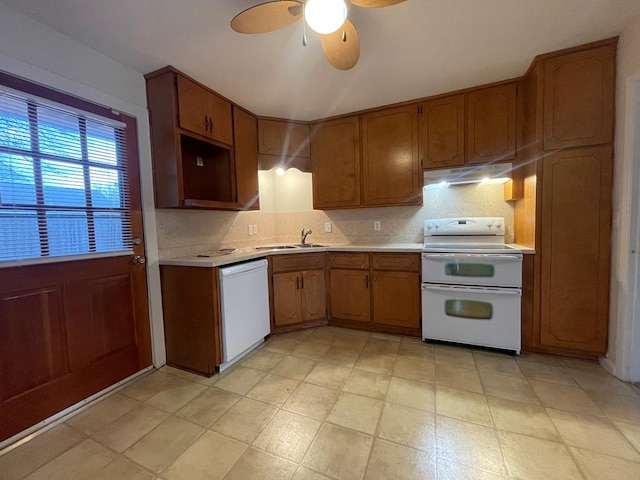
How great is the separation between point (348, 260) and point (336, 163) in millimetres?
1085

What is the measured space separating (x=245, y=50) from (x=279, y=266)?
69.6 inches

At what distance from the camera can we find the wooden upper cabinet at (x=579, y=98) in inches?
72.0

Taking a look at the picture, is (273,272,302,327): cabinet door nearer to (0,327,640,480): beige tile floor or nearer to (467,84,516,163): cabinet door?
(0,327,640,480): beige tile floor

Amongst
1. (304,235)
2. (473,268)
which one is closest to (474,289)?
(473,268)

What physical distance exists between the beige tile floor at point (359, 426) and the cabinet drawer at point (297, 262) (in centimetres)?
90

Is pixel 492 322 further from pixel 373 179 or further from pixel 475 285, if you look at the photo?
pixel 373 179

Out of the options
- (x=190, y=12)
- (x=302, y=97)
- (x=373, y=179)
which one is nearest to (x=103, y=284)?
(x=190, y=12)

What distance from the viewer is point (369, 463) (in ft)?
4.05

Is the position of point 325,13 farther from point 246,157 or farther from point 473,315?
point 473,315

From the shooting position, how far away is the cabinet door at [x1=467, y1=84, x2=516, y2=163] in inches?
89.4

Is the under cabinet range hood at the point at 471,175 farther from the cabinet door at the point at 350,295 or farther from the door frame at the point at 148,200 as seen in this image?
the door frame at the point at 148,200

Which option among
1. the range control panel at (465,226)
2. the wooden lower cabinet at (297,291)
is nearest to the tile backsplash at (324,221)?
the range control panel at (465,226)

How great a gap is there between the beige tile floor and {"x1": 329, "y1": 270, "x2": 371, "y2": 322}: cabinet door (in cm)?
63

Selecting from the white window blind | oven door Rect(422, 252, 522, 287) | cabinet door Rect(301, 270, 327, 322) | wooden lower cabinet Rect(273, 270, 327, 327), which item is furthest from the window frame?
oven door Rect(422, 252, 522, 287)
